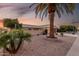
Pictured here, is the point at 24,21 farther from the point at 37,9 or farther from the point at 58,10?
the point at 58,10

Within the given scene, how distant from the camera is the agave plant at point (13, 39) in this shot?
1062 millimetres

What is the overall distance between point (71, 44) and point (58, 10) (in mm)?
286

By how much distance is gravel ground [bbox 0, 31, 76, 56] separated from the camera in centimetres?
107

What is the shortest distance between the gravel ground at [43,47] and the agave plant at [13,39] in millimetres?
35

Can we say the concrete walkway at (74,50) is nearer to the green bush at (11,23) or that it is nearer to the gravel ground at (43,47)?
the gravel ground at (43,47)

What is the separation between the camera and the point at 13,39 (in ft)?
3.51

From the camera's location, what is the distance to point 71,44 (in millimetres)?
1079

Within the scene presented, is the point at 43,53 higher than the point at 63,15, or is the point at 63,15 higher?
the point at 63,15

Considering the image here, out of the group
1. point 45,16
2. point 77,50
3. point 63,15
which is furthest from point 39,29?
point 77,50

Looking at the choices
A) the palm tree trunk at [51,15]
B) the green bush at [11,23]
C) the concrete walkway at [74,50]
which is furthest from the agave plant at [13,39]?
the concrete walkway at [74,50]

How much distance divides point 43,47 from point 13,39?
0.24 meters

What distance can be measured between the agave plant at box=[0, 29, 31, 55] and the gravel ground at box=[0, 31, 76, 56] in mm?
35

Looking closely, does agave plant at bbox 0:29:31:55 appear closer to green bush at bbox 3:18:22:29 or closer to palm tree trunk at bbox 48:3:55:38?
green bush at bbox 3:18:22:29

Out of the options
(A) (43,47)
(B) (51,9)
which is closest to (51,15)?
(B) (51,9)
